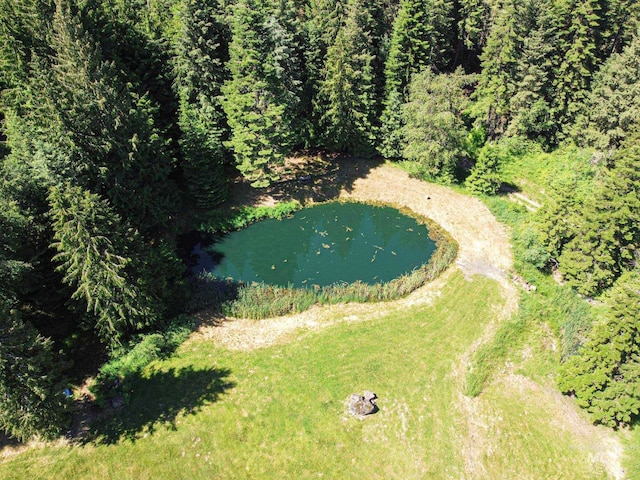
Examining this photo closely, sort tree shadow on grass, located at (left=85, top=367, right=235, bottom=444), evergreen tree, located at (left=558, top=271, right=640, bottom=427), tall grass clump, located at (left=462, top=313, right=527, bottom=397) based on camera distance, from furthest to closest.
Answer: tall grass clump, located at (left=462, top=313, right=527, bottom=397) < tree shadow on grass, located at (left=85, top=367, right=235, bottom=444) < evergreen tree, located at (left=558, top=271, right=640, bottom=427)

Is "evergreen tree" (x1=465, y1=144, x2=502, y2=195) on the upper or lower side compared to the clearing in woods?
upper

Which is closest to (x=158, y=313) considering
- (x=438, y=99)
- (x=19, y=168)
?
(x=19, y=168)

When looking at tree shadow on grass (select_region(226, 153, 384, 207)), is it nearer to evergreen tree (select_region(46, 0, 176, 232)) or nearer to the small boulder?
evergreen tree (select_region(46, 0, 176, 232))

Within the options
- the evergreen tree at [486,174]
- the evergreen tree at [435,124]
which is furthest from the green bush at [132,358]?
the evergreen tree at [486,174]

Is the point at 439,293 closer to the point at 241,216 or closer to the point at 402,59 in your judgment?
the point at 241,216

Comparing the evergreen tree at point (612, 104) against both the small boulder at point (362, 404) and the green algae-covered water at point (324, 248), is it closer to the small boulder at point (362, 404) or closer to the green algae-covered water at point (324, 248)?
the green algae-covered water at point (324, 248)

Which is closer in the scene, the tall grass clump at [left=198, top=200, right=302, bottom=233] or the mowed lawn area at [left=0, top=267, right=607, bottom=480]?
the mowed lawn area at [left=0, top=267, right=607, bottom=480]

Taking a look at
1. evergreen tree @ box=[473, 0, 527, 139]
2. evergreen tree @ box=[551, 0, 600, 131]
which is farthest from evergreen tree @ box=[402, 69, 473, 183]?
evergreen tree @ box=[551, 0, 600, 131]
